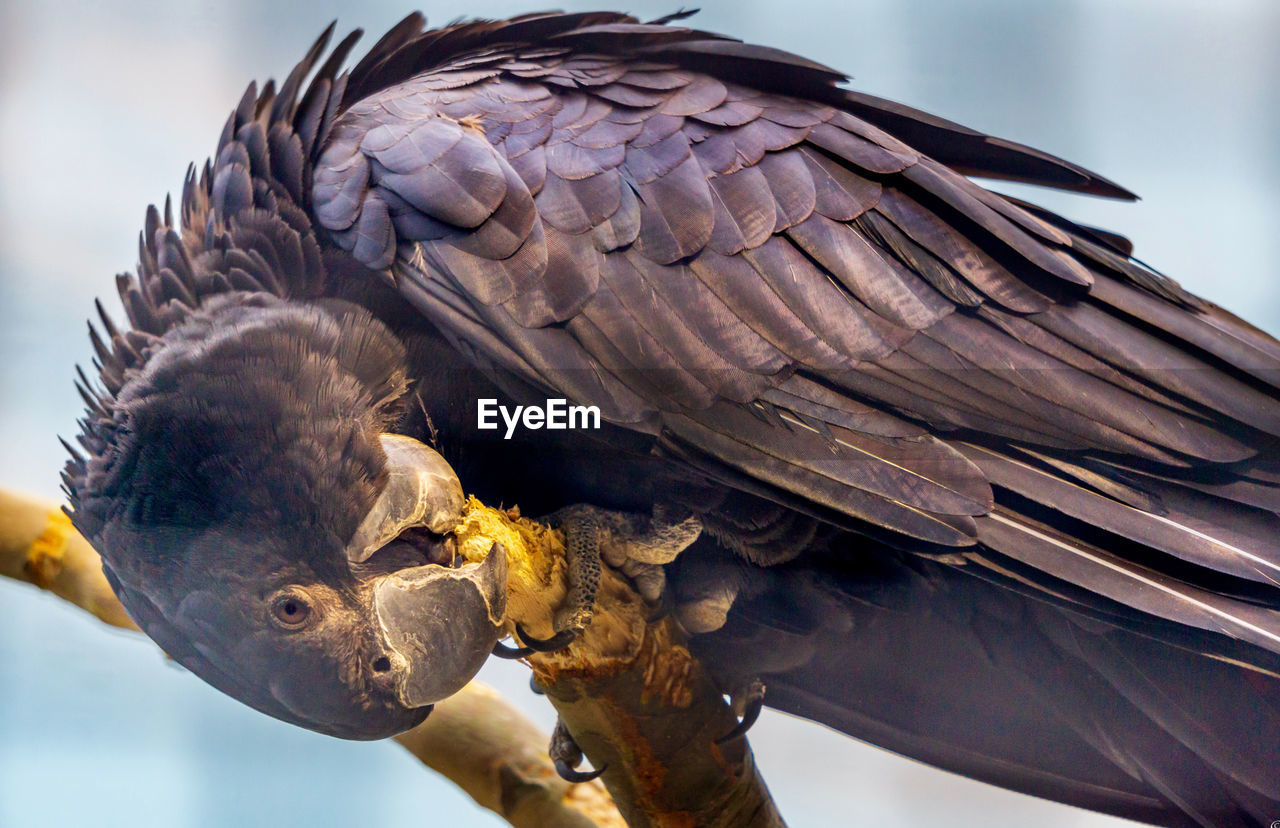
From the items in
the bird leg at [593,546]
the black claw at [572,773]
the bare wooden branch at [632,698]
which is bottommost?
the black claw at [572,773]

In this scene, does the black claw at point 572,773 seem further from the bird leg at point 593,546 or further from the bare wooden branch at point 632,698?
the bird leg at point 593,546

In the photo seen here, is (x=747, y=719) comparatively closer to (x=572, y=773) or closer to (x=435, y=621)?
(x=572, y=773)

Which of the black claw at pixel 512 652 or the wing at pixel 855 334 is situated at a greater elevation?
the wing at pixel 855 334

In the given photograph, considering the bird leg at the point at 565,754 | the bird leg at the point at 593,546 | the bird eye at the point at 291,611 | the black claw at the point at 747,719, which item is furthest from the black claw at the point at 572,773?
the bird eye at the point at 291,611

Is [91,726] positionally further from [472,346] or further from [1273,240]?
[1273,240]

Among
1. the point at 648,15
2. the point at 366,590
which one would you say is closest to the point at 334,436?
the point at 366,590

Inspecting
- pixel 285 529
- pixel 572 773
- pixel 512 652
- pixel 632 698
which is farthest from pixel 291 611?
pixel 572 773

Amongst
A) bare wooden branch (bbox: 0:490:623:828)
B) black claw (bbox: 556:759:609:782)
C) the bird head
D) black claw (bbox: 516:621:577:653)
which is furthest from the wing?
bare wooden branch (bbox: 0:490:623:828)
